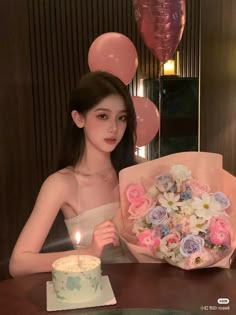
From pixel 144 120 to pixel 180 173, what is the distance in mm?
1312

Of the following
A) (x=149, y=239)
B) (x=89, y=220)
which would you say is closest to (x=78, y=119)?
(x=89, y=220)

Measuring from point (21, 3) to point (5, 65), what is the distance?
0.58m

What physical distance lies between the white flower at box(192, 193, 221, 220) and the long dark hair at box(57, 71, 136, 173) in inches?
24.6

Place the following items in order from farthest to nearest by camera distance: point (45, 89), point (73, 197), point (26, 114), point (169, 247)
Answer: point (45, 89)
point (26, 114)
point (73, 197)
point (169, 247)

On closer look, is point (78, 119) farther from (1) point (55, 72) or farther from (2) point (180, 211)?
(1) point (55, 72)

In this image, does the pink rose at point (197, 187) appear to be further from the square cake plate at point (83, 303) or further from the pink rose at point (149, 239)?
the square cake plate at point (83, 303)

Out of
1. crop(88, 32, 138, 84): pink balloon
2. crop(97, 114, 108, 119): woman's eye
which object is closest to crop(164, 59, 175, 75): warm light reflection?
crop(88, 32, 138, 84): pink balloon

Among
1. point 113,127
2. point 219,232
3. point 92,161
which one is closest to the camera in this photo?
point 219,232

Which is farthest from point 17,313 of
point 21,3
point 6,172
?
point 21,3

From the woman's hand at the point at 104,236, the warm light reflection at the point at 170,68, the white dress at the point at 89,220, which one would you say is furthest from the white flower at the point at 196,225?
the warm light reflection at the point at 170,68

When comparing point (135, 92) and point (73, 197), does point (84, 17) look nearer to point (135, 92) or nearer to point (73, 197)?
point (135, 92)

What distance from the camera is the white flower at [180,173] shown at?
1.19m

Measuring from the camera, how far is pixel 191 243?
1125mm

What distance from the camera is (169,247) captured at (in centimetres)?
115
